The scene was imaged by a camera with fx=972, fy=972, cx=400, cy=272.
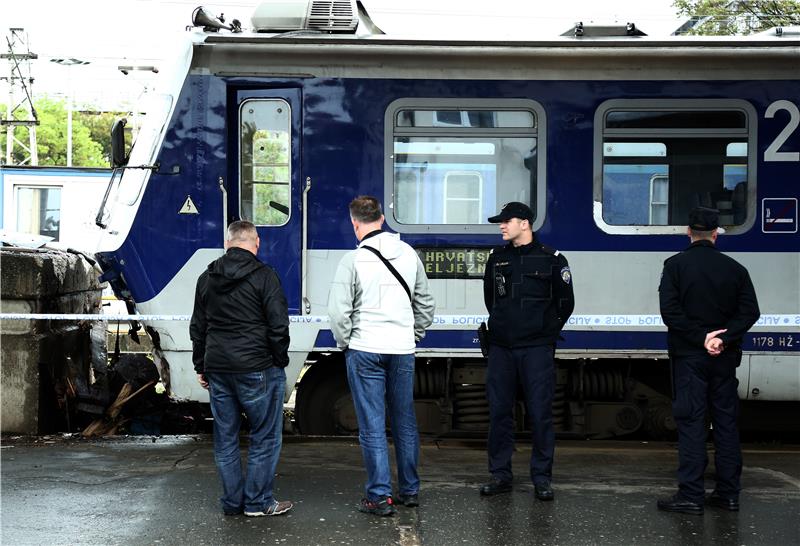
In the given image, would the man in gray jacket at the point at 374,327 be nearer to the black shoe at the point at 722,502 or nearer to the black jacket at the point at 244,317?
the black jacket at the point at 244,317

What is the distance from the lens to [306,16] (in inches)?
312

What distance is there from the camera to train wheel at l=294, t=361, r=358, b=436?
8.24 meters

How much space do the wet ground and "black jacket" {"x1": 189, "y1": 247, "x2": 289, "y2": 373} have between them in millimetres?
971

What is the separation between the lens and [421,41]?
25.4ft

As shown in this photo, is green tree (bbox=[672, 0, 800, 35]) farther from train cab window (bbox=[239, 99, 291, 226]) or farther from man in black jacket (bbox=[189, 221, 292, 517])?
man in black jacket (bbox=[189, 221, 292, 517])

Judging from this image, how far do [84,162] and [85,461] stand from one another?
2635 inches

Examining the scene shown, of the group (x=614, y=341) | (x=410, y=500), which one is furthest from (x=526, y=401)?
(x=614, y=341)

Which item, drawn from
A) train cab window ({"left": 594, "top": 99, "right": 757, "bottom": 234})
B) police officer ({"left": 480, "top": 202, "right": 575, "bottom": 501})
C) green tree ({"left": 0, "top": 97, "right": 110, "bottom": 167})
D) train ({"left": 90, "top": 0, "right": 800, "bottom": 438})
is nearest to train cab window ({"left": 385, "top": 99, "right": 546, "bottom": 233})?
train ({"left": 90, "top": 0, "right": 800, "bottom": 438})

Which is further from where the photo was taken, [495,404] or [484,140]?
[484,140]

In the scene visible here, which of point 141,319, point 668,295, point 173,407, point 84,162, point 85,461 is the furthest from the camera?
point 84,162

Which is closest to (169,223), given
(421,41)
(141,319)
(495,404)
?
(141,319)

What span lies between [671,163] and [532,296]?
2.43m

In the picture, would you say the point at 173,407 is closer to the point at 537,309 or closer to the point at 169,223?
the point at 169,223

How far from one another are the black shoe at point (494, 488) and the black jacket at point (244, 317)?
65.2 inches
